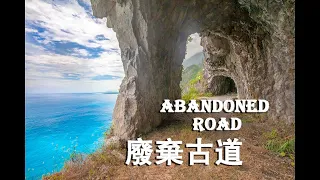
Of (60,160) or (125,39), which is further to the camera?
(125,39)

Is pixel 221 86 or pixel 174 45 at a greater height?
pixel 174 45

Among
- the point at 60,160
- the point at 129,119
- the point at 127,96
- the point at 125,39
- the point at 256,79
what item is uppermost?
the point at 125,39

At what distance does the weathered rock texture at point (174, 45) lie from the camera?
8.59m

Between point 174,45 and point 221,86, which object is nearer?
point 174,45

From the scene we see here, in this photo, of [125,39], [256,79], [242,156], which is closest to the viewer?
[242,156]

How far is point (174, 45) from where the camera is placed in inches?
462

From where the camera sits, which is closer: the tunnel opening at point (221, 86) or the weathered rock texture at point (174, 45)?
the weathered rock texture at point (174, 45)

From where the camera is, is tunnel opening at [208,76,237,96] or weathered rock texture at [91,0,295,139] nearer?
weathered rock texture at [91,0,295,139]

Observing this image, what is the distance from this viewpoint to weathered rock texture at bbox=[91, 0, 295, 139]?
8.59 m

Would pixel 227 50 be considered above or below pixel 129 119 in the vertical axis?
above

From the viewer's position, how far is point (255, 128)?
1013 cm
